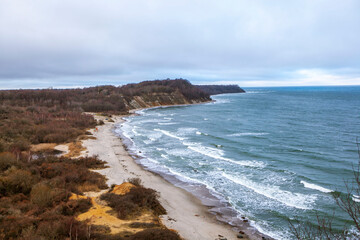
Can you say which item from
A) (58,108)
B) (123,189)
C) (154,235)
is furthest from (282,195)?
(58,108)

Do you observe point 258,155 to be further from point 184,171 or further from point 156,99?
point 156,99

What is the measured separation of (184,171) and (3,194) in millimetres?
13559

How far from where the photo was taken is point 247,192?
1769 centimetres

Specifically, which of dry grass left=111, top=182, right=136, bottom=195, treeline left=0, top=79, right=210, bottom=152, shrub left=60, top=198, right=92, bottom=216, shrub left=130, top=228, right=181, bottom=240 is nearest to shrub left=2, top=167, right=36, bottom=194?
shrub left=60, top=198, right=92, bottom=216

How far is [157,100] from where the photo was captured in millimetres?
122688

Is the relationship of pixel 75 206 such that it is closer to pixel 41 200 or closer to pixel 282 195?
pixel 41 200

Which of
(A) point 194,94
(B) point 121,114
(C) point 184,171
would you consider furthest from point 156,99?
(C) point 184,171

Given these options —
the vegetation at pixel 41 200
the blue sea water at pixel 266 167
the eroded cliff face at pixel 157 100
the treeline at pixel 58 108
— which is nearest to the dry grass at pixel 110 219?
the vegetation at pixel 41 200

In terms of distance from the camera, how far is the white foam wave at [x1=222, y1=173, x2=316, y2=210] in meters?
15.7

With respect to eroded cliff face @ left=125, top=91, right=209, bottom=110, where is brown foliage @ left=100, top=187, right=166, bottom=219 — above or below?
below

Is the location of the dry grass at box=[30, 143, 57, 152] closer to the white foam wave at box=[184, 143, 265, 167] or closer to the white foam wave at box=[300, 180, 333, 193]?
the white foam wave at box=[184, 143, 265, 167]

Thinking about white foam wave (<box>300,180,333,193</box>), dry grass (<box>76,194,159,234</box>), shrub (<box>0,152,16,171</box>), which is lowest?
white foam wave (<box>300,180,333,193</box>)

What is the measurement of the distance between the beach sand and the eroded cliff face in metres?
79.8

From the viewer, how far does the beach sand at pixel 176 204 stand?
12.0m
